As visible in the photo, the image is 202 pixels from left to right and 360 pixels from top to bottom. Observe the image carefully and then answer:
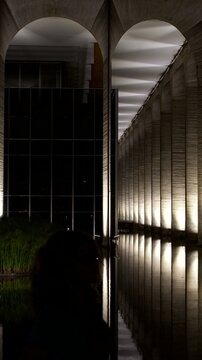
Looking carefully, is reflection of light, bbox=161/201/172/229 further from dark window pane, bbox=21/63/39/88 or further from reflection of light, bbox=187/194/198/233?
dark window pane, bbox=21/63/39/88

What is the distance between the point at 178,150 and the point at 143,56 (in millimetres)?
4600

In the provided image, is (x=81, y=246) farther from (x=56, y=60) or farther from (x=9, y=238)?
(x=56, y=60)

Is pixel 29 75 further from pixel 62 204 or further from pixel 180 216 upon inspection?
pixel 180 216

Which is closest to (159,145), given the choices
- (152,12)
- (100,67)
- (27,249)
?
(100,67)

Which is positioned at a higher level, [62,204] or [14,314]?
[62,204]

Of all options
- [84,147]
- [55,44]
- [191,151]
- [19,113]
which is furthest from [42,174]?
[191,151]

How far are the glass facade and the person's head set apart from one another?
77.3 feet

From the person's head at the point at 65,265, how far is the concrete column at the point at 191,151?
2355 centimetres

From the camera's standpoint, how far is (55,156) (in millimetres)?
26188

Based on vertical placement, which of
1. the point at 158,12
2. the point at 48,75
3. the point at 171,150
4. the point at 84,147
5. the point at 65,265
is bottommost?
the point at 65,265

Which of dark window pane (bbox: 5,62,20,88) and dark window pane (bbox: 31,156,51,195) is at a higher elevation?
dark window pane (bbox: 5,62,20,88)

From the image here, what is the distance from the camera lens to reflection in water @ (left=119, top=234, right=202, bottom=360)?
20.8ft

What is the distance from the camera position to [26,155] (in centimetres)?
2633

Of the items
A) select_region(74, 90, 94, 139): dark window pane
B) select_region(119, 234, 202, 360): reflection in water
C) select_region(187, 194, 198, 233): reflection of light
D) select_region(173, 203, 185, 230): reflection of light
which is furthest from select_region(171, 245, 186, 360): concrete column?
select_region(173, 203, 185, 230): reflection of light
